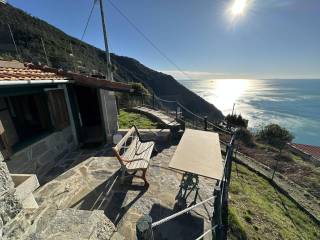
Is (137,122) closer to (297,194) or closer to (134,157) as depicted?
(134,157)

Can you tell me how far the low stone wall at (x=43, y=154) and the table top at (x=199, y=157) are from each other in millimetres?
3891

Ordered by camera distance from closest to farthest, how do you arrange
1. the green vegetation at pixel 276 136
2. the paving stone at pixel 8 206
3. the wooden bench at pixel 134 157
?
the paving stone at pixel 8 206 < the wooden bench at pixel 134 157 < the green vegetation at pixel 276 136

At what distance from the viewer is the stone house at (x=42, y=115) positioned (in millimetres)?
4191

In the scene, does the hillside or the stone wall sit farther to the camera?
the hillside

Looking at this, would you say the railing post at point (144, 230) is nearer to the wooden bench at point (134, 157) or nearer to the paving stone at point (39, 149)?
the wooden bench at point (134, 157)

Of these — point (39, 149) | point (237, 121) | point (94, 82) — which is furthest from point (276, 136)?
point (39, 149)

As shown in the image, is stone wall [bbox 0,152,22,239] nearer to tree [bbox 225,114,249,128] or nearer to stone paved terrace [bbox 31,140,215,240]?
stone paved terrace [bbox 31,140,215,240]

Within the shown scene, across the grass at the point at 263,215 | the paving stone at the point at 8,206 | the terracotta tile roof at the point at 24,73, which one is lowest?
the grass at the point at 263,215

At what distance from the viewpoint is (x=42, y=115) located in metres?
5.39

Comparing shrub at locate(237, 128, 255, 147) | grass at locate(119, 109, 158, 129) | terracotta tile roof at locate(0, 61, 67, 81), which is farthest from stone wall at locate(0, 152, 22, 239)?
shrub at locate(237, 128, 255, 147)

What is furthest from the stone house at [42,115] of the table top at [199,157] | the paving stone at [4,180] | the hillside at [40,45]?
the hillside at [40,45]

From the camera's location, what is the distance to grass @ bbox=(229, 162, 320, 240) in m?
3.67

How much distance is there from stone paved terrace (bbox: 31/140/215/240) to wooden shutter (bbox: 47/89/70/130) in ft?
4.17

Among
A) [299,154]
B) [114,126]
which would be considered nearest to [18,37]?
[114,126]
